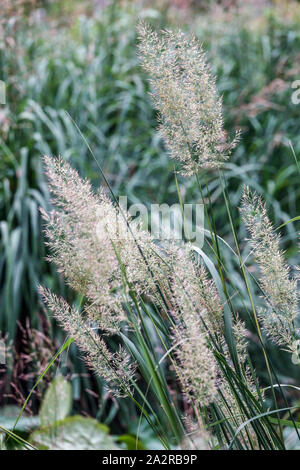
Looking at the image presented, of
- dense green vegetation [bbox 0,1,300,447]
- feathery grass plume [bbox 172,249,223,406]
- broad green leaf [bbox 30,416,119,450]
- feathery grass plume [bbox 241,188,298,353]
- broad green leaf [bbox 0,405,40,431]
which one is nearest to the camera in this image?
feathery grass plume [bbox 172,249,223,406]

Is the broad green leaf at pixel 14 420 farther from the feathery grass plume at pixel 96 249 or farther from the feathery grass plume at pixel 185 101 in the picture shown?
the feathery grass plume at pixel 185 101

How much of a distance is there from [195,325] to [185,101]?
325mm

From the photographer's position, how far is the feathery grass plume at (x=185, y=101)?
2.27 ft

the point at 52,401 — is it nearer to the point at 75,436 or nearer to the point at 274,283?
the point at 75,436

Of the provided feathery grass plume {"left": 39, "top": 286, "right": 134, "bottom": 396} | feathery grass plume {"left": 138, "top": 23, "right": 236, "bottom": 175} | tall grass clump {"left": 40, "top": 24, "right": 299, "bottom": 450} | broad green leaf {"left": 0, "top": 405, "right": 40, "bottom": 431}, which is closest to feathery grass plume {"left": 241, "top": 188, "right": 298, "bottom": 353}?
tall grass clump {"left": 40, "top": 24, "right": 299, "bottom": 450}

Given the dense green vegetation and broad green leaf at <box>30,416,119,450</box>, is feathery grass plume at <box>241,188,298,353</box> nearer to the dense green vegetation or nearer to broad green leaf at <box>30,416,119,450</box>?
broad green leaf at <box>30,416,119,450</box>

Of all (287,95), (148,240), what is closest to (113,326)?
(148,240)

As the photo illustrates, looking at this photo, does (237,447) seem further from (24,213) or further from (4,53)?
(4,53)

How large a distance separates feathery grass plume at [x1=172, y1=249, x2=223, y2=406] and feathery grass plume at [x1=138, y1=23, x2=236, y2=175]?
0.51 feet

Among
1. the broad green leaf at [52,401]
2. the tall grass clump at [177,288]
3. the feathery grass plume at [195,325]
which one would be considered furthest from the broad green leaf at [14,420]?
the feathery grass plume at [195,325]

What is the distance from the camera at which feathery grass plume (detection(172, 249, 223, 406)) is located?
1.88 ft

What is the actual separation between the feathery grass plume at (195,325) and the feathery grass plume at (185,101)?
16 centimetres

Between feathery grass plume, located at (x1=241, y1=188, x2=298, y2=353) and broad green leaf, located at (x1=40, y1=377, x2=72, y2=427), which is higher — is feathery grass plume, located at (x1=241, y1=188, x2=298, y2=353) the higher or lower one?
the higher one
